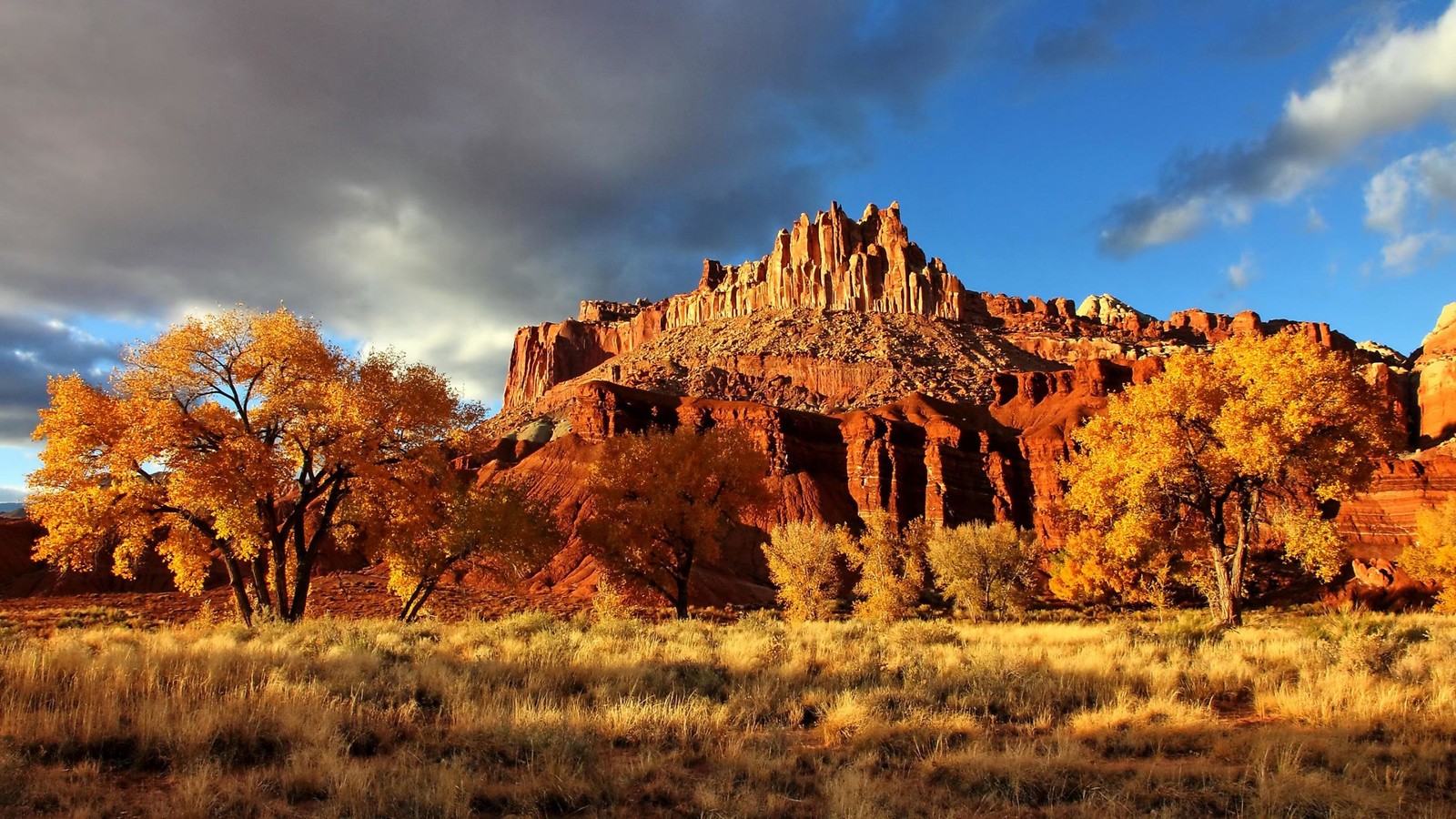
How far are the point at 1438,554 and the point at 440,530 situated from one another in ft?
178

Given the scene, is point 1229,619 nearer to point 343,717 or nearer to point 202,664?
point 343,717

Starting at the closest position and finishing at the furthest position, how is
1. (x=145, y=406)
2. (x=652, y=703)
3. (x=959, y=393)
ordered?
(x=652, y=703)
(x=145, y=406)
(x=959, y=393)

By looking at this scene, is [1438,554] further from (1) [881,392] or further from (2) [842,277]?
(2) [842,277]

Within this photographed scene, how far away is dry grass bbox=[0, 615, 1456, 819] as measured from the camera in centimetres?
577

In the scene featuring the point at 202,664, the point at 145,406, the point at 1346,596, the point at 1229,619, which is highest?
the point at 145,406

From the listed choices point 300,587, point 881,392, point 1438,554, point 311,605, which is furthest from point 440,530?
point 881,392

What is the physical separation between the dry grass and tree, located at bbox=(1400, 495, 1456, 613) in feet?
139

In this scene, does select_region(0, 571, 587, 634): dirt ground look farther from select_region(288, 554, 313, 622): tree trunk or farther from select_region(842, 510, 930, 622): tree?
select_region(842, 510, 930, 622): tree

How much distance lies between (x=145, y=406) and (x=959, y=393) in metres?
110

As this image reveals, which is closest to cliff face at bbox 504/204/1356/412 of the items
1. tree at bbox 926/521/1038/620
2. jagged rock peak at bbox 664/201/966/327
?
jagged rock peak at bbox 664/201/966/327

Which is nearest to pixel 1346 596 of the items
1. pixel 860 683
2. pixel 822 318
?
pixel 860 683

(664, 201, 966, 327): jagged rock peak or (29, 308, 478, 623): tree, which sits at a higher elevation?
(664, 201, 966, 327): jagged rock peak

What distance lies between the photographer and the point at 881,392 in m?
120

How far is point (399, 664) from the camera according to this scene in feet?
33.4
